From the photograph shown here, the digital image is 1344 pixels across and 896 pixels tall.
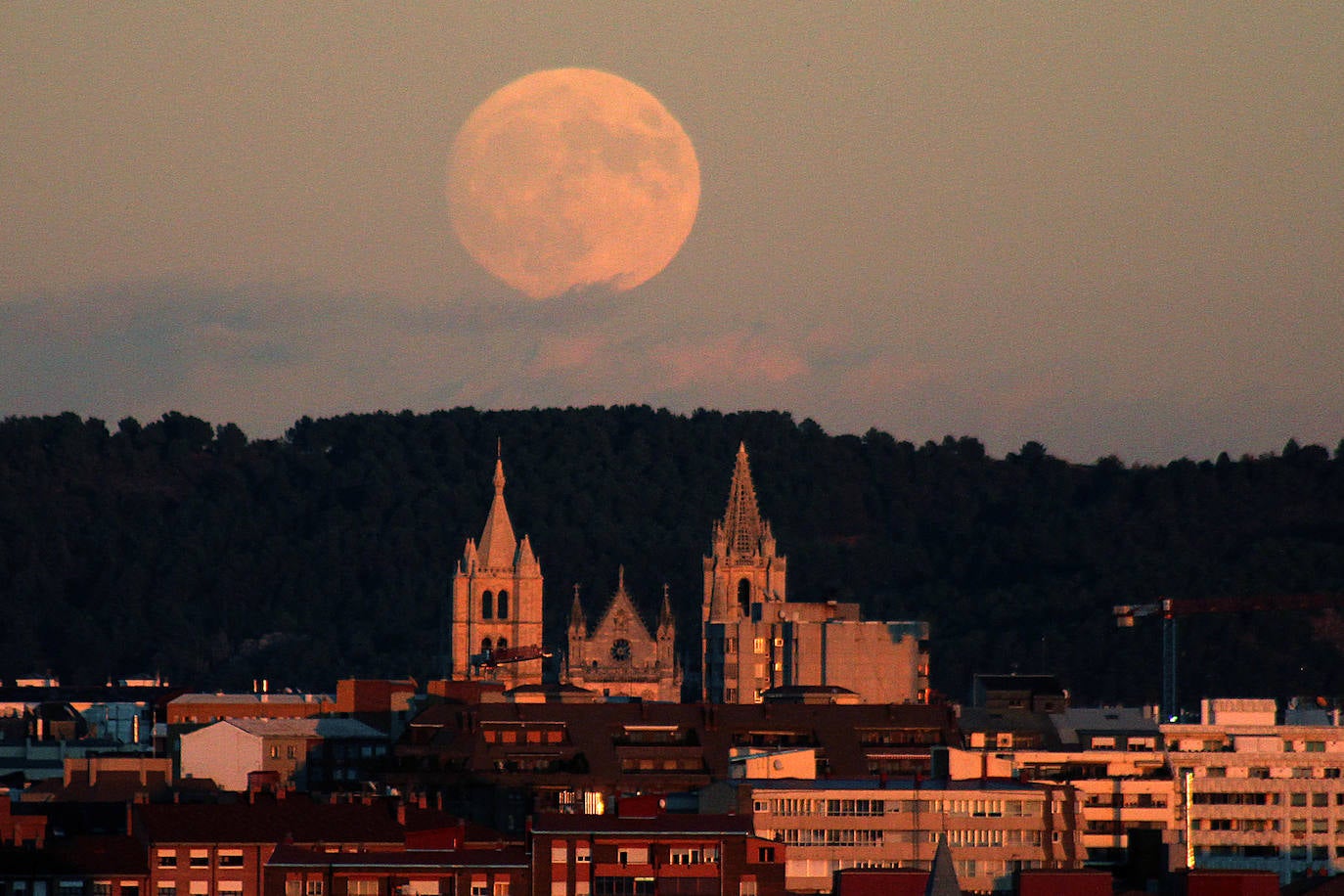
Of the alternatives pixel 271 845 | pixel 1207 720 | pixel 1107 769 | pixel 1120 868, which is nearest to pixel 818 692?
pixel 1207 720

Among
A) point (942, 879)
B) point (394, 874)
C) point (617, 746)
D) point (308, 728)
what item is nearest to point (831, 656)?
point (308, 728)

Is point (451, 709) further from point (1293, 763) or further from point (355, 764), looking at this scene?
point (1293, 763)

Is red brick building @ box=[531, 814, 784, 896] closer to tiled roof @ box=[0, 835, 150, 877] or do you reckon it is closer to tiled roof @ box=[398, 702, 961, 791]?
tiled roof @ box=[0, 835, 150, 877]

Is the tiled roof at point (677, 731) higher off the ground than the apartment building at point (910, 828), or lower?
higher

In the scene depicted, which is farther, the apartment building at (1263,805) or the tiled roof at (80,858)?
the apartment building at (1263,805)

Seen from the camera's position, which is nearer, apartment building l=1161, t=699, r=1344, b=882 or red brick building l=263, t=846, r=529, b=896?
red brick building l=263, t=846, r=529, b=896

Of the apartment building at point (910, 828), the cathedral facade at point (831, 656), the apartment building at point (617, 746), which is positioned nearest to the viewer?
the apartment building at point (910, 828)

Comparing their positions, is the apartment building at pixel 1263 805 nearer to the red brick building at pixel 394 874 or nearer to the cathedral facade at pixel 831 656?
the red brick building at pixel 394 874

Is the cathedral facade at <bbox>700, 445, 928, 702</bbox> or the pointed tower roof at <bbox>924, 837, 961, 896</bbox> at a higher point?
the cathedral facade at <bbox>700, 445, 928, 702</bbox>

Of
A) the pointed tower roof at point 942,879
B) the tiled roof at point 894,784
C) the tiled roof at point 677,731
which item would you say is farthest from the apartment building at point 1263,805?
the pointed tower roof at point 942,879

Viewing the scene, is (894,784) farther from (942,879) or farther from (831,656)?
(831,656)

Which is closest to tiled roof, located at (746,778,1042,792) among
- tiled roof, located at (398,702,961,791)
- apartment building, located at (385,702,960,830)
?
apartment building, located at (385,702,960,830)

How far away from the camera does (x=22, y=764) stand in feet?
571

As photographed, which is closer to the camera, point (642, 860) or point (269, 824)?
point (642, 860)
